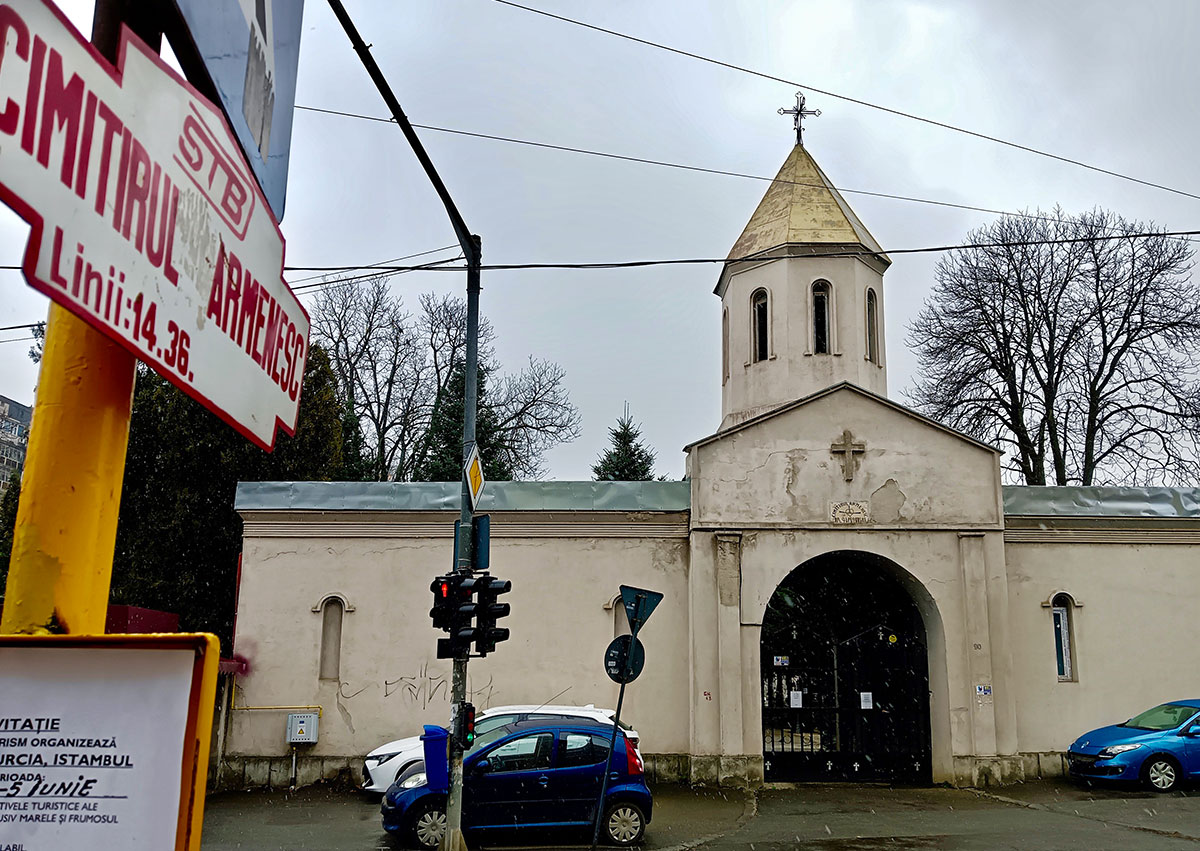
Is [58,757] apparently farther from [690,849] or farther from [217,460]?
[217,460]

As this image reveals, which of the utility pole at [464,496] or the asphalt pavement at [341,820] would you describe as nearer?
the utility pole at [464,496]

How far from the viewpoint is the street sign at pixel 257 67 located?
3.19 metres

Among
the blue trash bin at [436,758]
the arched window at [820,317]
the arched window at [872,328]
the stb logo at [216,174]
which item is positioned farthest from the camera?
the arched window at [872,328]

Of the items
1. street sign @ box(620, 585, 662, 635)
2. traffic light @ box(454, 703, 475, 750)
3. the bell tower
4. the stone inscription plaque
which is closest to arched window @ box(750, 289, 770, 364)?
the bell tower

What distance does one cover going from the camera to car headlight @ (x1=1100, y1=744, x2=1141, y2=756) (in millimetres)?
17953

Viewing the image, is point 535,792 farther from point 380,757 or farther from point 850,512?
point 850,512

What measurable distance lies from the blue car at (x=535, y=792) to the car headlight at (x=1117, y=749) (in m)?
9.02

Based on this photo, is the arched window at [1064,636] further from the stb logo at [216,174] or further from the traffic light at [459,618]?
the stb logo at [216,174]

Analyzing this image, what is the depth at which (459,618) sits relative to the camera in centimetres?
1189

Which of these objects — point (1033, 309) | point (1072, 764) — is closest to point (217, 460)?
point (1072, 764)

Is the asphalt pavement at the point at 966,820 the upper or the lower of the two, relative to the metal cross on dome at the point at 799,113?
lower

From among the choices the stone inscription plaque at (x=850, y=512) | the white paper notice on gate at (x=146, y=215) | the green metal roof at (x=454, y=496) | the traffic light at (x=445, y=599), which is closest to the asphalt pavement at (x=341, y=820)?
the traffic light at (x=445, y=599)

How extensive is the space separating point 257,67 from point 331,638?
702 inches

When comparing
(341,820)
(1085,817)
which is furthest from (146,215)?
(1085,817)
